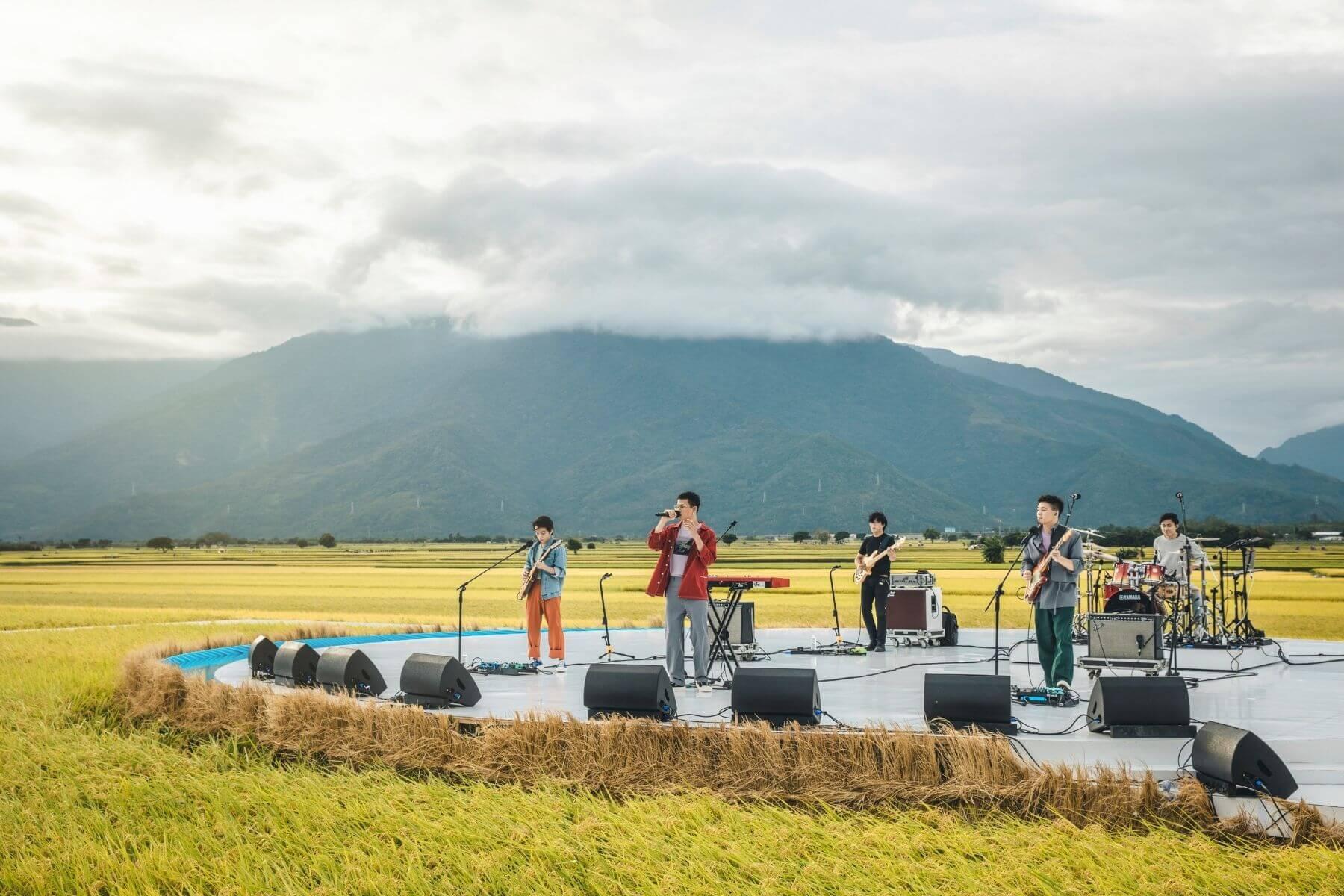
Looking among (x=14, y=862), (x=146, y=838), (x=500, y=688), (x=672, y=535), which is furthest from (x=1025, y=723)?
(x=14, y=862)

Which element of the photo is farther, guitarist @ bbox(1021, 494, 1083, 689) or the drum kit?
the drum kit

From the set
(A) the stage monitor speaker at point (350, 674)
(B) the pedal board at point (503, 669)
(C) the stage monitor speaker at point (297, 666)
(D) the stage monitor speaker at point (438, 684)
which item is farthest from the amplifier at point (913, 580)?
(C) the stage monitor speaker at point (297, 666)

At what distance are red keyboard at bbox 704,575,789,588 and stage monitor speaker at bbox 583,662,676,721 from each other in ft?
9.51

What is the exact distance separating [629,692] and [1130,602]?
5.95 metres

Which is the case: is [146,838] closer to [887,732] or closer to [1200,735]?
[887,732]

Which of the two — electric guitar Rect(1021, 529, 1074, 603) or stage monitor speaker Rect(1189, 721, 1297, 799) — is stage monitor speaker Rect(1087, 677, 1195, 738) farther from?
electric guitar Rect(1021, 529, 1074, 603)

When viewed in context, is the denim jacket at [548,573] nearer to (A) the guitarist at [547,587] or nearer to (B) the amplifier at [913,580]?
(A) the guitarist at [547,587]

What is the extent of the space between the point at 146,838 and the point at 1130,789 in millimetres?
6127

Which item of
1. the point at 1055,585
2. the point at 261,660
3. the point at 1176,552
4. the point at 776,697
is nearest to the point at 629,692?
the point at 776,697

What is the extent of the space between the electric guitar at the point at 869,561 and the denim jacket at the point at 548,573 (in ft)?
12.3

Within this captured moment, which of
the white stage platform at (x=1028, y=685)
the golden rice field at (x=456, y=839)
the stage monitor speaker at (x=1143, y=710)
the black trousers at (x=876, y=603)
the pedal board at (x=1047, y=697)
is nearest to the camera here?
the golden rice field at (x=456, y=839)

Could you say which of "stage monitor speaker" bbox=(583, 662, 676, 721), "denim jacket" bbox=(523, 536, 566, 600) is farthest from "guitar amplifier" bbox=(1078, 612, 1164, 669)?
"denim jacket" bbox=(523, 536, 566, 600)

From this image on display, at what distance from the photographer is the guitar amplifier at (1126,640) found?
10.6 meters

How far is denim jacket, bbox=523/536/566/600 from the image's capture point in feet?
38.0
